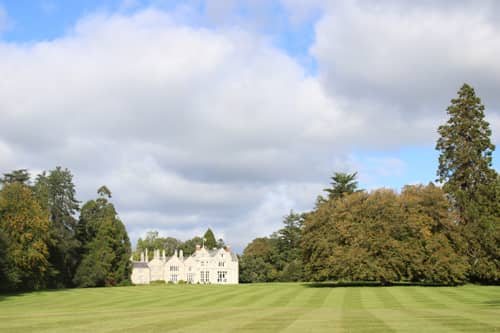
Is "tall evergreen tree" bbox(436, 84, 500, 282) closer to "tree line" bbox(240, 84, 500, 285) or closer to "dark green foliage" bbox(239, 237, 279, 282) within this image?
"tree line" bbox(240, 84, 500, 285)

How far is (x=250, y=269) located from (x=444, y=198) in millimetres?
59189

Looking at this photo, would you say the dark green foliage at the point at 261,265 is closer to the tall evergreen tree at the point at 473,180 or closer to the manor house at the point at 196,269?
the manor house at the point at 196,269

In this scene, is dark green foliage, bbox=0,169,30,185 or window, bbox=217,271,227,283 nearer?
dark green foliage, bbox=0,169,30,185

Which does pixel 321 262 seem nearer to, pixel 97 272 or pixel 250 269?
pixel 97 272

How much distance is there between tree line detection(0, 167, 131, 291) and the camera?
57.4m

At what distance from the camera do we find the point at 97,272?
258 ft

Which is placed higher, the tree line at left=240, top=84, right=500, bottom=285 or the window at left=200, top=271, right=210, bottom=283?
the tree line at left=240, top=84, right=500, bottom=285

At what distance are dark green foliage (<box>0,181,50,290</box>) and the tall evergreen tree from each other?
4793 cm

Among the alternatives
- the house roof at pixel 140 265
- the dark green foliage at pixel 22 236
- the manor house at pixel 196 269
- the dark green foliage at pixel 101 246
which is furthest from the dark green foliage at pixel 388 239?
the house roof at pixel 140 265

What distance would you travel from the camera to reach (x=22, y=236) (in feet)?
187

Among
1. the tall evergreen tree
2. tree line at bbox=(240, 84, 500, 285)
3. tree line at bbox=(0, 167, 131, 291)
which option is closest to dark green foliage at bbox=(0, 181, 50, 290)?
tree line at bbox=(0, 167, 131, 291)

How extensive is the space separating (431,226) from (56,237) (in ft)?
169

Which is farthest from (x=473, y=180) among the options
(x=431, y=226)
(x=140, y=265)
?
(x=140, y=265)

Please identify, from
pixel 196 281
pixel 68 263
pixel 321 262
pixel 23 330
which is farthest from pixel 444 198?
pixel 196 281
